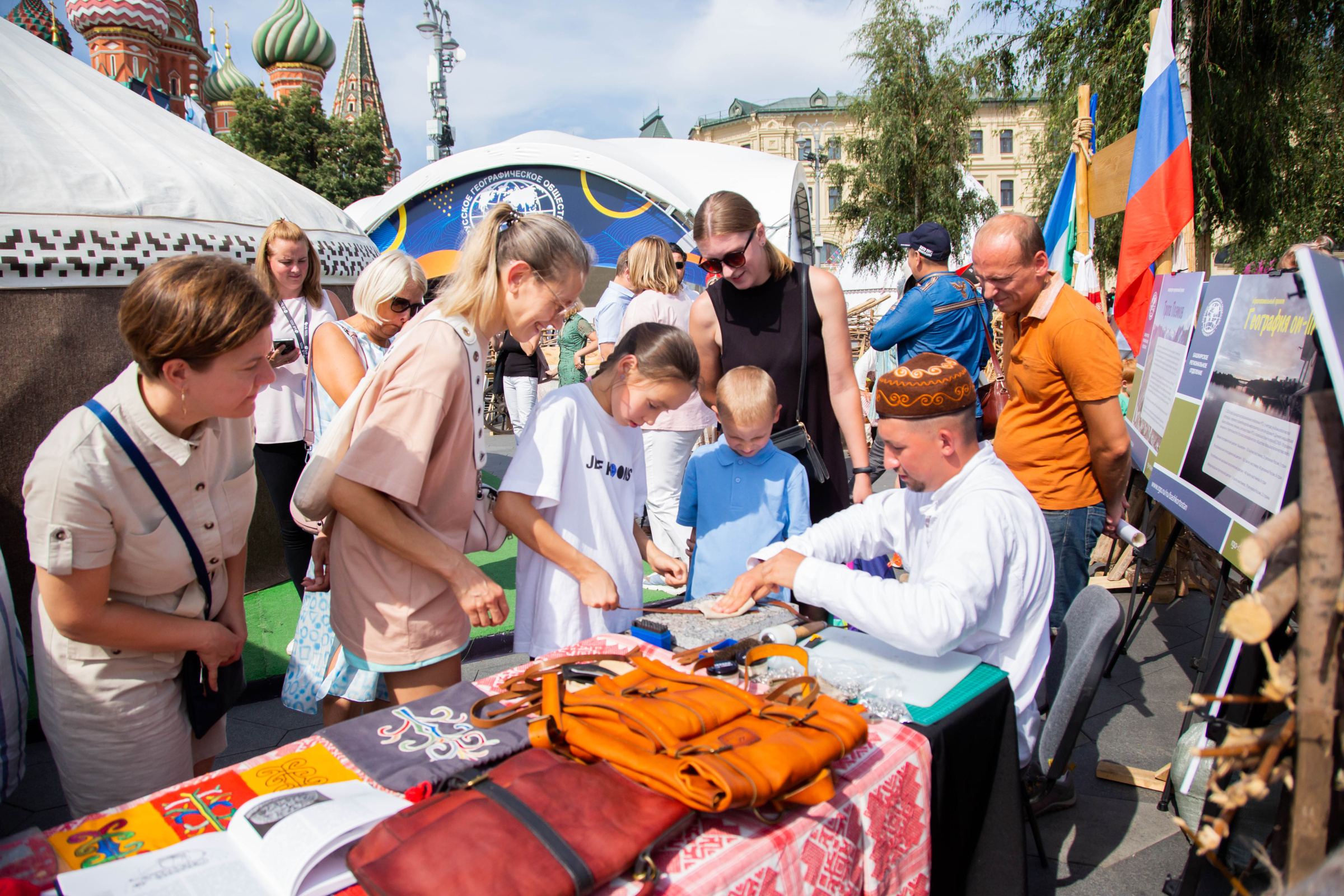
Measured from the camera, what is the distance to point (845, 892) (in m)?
1.53

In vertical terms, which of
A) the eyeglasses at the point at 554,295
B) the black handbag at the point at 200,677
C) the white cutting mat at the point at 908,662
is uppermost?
the eyeglasses at the point at 554,295

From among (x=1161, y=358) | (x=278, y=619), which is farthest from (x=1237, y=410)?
(x=278, y=619)

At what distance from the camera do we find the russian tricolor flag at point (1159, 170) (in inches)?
195

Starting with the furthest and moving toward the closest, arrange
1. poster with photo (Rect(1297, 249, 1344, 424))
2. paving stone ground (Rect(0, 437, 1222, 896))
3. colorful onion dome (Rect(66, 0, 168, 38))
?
colorful onion dome (Rect(66, 0, 168, 38)) → paving stone ground (Rect(0, 437, 1222, 896)) → poster with photo (Rect(1297, 249, 1344, 424))

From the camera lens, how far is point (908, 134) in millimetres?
21828

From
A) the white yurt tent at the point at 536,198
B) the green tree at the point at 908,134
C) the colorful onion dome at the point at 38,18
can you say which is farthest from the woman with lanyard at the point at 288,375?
the colorful onion dome at the point at 38,18

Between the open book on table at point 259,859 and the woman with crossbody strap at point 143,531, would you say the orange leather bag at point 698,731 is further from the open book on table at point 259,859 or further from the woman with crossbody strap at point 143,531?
the woman with crossbody strap at point 143,531

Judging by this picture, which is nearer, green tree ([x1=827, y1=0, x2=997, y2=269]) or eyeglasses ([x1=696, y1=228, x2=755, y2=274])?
eyeglasses ([x1=696, y1=228, x2=755, y2=274])

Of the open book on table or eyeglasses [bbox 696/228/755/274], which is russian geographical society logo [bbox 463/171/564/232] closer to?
eyeglasses [bbox 696/228/755/274]

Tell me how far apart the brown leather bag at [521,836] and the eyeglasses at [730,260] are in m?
2.33

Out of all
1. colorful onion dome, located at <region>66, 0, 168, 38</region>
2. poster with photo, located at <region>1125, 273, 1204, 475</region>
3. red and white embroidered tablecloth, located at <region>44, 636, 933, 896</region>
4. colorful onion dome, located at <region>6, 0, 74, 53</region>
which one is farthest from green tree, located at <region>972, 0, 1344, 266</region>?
colorful onion dome, located at <region>66, 0, 168, 38</region>

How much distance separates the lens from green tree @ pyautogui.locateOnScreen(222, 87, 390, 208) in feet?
97.0

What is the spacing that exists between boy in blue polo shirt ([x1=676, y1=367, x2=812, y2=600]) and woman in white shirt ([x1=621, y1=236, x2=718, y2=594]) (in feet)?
3.73

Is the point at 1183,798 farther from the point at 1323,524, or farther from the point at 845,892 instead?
the point at 1323,524
